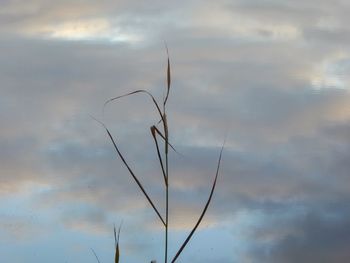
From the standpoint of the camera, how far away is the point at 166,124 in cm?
229

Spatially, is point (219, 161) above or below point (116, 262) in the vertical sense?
above

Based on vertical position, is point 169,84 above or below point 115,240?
above

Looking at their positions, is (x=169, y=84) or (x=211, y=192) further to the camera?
(x=169, y=84)

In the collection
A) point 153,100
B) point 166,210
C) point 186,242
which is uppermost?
point 153,100

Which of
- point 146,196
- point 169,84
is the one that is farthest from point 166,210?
point 169,84

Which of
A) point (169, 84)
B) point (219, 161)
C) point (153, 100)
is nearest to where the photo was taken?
point (219, 161)

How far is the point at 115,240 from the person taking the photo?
2309 mm

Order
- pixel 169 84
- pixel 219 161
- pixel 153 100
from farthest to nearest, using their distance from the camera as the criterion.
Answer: pixel 169 84 < pixel 153 100 < pixel 219 161

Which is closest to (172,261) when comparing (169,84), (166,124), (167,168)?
(167,168)

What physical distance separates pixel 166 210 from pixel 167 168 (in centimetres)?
18

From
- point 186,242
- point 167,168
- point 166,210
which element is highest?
point 167,168

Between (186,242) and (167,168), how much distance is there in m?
0.33

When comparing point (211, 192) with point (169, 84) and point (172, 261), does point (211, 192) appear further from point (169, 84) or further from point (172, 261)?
point (169, 84)

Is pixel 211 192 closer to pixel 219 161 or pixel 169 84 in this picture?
pixel 219 161
